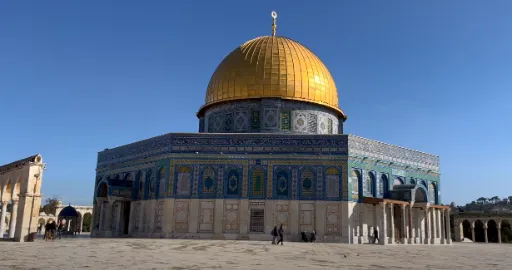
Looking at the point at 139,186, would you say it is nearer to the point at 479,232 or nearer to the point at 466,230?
the point at 466,230

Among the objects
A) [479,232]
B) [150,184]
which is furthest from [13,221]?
[479,232]

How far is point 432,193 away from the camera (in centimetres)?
3197

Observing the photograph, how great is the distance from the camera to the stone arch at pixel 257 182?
25.7m

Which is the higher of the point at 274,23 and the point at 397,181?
the point at 274,23

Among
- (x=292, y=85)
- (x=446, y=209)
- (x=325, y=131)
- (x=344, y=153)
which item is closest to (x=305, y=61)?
(x=292, y=85)

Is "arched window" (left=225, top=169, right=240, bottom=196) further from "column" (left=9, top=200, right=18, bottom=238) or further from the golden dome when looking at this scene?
"column" (left=9, top=200, right=18, bottom=238)

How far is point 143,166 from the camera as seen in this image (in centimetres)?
2870

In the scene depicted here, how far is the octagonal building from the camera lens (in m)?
25.3

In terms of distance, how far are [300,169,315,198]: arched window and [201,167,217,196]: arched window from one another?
15.4 ft

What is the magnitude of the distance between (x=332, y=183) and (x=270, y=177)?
333cm

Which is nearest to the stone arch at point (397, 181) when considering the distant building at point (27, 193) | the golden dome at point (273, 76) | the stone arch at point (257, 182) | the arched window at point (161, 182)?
the golden dome at point (273, 76)

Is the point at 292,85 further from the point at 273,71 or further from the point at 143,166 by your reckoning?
the point at 143,166

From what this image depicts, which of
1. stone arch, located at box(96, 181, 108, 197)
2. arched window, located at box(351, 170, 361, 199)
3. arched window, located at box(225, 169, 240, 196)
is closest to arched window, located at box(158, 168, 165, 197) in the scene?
arched window, located at box(225, 169, 240, 196)

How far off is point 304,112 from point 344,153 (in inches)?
197
